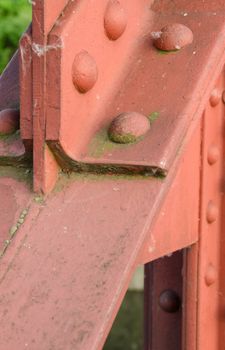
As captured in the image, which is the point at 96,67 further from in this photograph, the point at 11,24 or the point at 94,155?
the point at 11,24

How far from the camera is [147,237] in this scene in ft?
3.67

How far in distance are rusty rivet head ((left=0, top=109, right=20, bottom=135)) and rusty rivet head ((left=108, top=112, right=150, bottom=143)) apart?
185 millimetres

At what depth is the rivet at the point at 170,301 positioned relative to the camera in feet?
5.29

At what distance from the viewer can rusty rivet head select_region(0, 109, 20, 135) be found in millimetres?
1300

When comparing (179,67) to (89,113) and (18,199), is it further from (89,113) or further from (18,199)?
(18,199)

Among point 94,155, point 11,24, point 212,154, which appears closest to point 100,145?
point 94,155

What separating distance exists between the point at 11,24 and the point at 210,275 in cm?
373

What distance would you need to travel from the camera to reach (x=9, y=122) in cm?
130

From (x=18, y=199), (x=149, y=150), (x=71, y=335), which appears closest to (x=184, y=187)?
(x=149, y=150)

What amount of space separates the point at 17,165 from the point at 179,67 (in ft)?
1.04

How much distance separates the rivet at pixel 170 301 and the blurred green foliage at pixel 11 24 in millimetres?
3448

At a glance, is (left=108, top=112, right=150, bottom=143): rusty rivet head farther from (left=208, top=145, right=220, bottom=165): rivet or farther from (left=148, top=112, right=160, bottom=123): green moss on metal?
(left=208, top=145, right=220, bottom=165): rivet

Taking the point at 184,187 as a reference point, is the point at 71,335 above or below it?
below

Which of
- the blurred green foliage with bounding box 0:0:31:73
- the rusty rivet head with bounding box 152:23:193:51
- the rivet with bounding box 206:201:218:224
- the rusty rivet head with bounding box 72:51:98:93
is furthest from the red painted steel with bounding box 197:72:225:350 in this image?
the blurred green foliage with bounding box 0:0:31:73
